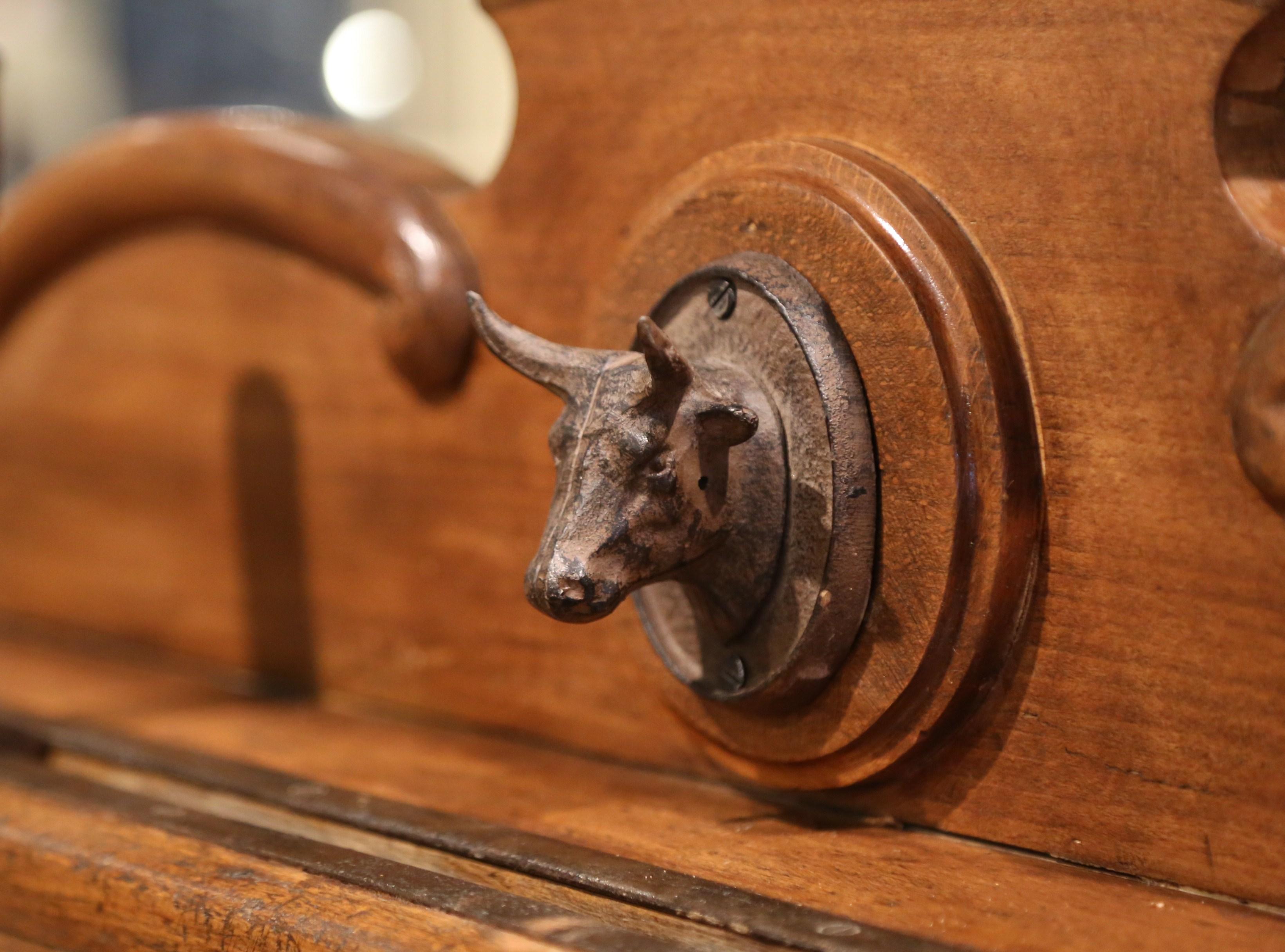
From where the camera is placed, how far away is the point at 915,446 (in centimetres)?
50

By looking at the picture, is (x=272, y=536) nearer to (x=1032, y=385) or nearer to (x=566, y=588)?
(x=566, y=588)

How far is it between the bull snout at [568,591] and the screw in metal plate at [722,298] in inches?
5.7

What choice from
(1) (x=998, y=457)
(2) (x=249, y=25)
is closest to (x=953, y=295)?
(1) (x=998, y=457)

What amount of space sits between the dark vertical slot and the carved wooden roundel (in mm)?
374

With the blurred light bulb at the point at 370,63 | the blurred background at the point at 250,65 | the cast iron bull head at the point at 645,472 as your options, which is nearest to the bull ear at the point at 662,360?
the cast iron bull head at the point at 645,472

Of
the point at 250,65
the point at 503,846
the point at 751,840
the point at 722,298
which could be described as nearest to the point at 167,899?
the point at 503,846

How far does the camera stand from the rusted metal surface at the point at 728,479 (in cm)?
48

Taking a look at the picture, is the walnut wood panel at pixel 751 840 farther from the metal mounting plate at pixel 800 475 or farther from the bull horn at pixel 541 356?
the bull horn at pixel 541 356

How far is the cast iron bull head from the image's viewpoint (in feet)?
1.55

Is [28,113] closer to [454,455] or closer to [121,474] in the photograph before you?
[121,474]

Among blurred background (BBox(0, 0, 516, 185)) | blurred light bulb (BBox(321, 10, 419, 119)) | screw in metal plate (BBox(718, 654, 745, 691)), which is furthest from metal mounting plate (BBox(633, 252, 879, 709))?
blurred light bulb (BBox(321, 10, 419, 119))

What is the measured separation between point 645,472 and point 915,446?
111mm

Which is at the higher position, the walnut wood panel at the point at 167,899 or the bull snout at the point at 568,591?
the bull snout at the point at 568,591

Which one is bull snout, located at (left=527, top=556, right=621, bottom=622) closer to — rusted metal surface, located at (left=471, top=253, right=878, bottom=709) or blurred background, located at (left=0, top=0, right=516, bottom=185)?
rusted metal surface, located at (left=471, top=253, right=878, bottom=709)
